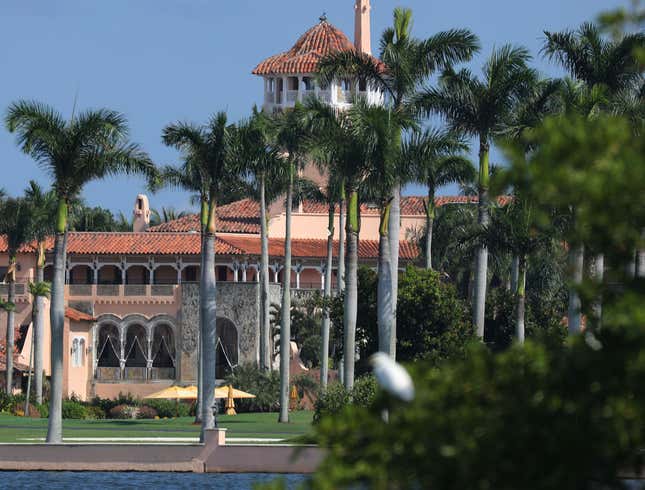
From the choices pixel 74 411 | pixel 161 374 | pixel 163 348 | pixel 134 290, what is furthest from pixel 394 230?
pixel 163 348

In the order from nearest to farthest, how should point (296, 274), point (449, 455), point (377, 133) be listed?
point (449, 455)
point (377, 133)
point (296, 274)

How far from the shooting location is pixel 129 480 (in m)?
35.7

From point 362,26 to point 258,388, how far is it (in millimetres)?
34389

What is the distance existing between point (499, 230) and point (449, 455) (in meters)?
34.3

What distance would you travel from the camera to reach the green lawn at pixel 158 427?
47562mm

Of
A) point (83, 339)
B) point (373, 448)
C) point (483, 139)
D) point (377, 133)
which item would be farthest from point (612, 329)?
point (83, 339)

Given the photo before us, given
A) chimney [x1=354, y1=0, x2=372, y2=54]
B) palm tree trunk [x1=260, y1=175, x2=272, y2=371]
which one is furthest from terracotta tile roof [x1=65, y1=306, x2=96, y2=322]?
chimney [x1=354, y1=0, x2=372, y2=54]

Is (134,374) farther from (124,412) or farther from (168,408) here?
(168,408)

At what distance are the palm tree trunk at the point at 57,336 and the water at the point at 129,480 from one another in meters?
2.37

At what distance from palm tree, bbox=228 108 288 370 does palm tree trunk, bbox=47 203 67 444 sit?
6.53 meters

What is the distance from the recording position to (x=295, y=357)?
75.2 meters

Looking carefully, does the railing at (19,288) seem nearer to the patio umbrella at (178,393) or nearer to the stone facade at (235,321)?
the stone facade at (235,321)

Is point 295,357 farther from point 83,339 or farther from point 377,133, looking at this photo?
point 377,133

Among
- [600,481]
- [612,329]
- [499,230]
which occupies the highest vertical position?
[499,230]
